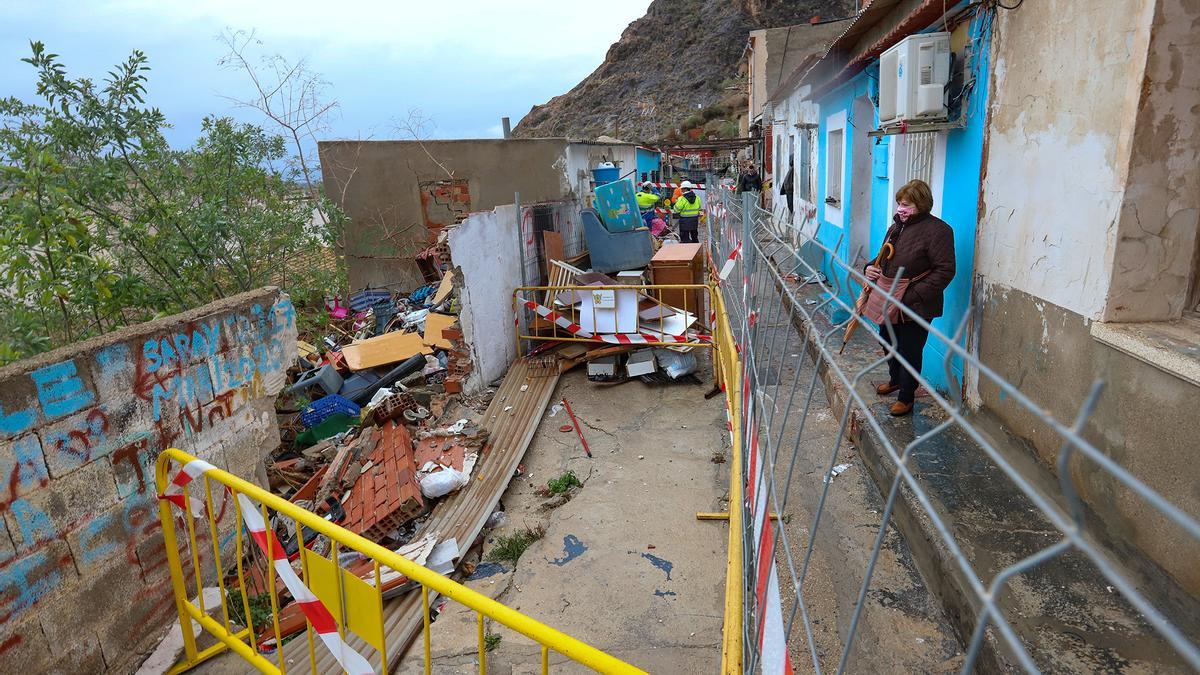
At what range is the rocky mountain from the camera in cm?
5597

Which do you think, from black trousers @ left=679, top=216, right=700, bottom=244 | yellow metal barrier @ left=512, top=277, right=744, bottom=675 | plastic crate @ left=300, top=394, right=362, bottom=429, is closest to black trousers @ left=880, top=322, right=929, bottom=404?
yellow metal barrier @ left=512, top=277, right=744, bottom=675

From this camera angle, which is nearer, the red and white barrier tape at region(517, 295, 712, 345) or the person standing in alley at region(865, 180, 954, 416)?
the person standing in alley at region(865, 180, 954, 416)

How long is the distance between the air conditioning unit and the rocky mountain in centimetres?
4679

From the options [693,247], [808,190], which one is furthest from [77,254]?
[808,190]

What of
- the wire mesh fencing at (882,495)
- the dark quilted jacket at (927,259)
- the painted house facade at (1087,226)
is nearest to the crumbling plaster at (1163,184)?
the painted house facade at (1087,226)

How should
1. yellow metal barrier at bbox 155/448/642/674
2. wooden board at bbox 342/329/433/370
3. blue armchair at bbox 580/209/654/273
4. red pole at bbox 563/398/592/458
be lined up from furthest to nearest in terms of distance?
blue armchair at bbox 580/209/654/273, wooden board at bbox 342/329/433/370, red pole at bbox 563/398/592/458, yellow metal barrier at bbox 155/448/642/674

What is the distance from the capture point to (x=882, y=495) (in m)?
4.42

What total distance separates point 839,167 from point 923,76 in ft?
17.6

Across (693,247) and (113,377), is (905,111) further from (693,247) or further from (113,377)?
(113,377)

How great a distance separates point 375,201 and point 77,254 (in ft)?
30.9

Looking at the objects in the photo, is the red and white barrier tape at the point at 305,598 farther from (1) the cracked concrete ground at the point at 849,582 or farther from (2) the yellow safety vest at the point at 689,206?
(2) the yellow safety vest at the point at 689,206

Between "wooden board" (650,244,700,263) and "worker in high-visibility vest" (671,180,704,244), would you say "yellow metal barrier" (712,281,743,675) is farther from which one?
"worker in high-visibility vest" (671,180,704,244)

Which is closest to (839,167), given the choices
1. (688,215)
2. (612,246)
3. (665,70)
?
(612,246)

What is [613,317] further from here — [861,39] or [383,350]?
[861,39]
